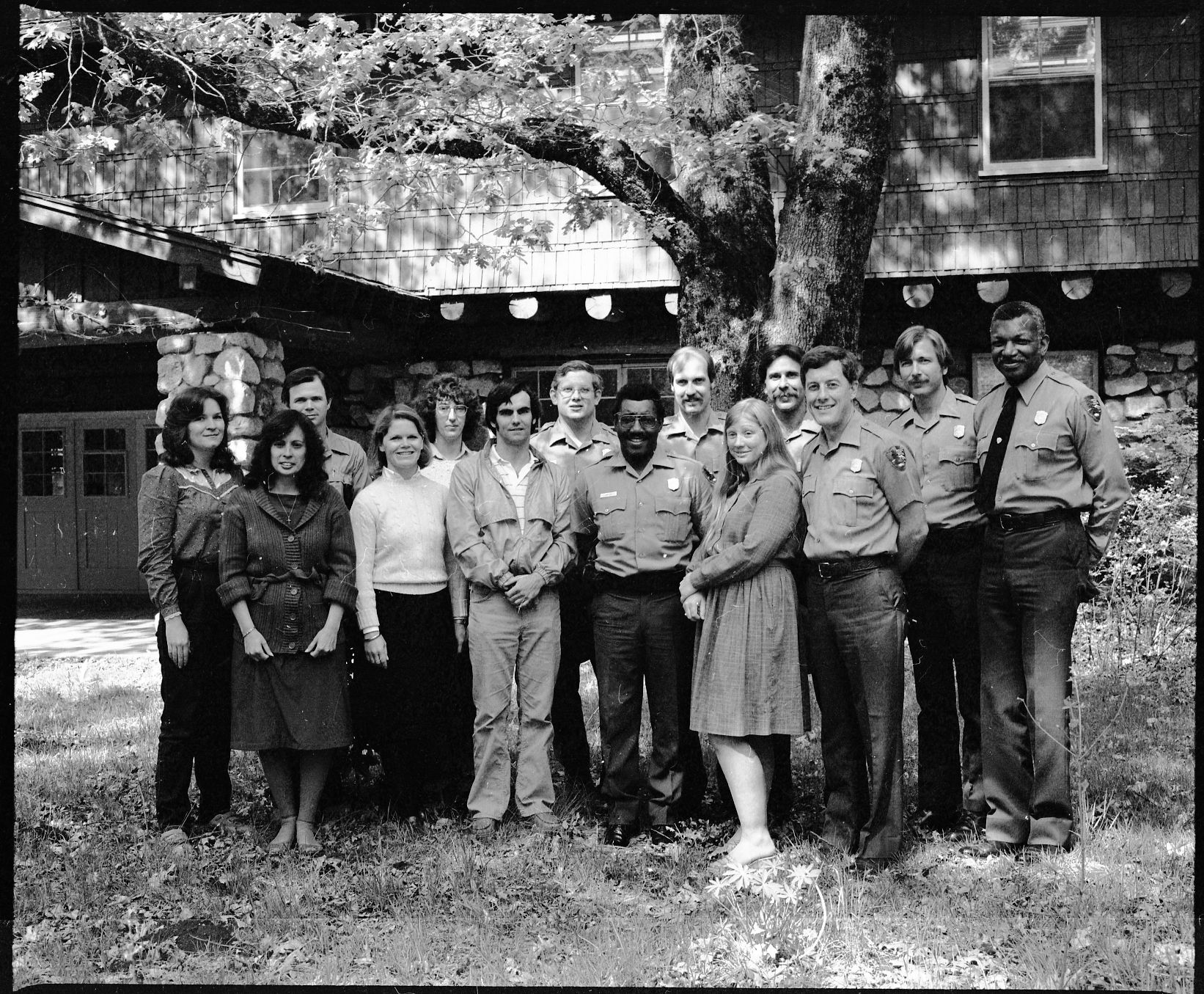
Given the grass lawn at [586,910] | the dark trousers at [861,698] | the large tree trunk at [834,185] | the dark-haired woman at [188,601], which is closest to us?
the grass lawn at [586,910]

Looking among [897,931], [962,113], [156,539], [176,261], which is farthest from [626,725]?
[962,113]

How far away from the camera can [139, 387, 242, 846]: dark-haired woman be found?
189 inches

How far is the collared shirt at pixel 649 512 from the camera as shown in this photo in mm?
4676

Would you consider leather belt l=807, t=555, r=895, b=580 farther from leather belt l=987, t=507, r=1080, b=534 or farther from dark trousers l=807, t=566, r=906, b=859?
leather belt l=987, t=507, r=1080, b=534

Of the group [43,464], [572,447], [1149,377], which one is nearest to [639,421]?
[572,447]

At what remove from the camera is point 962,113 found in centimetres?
1053

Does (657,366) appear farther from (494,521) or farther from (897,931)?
(897,931)

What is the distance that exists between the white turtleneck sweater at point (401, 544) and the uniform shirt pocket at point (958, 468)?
79.6 inches

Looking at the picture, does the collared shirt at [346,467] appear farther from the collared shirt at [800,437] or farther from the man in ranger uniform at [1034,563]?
the man in ranger uniform at [1034,563]

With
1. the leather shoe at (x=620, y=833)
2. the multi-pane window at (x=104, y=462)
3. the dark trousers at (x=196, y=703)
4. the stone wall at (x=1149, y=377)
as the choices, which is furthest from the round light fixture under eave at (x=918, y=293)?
the multi-pane window at (x=104, y=462)

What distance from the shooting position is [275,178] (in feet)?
38.8

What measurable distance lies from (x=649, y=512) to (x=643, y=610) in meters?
0.39

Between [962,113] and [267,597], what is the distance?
27.3 feet

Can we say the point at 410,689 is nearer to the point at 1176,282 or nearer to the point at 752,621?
the point at 752,621
